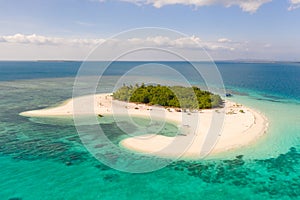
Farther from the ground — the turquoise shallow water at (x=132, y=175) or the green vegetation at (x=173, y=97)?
the green vegetation at (x=173, y=97)

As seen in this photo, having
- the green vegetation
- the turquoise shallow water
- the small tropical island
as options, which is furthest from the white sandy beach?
the turquoise shallow water

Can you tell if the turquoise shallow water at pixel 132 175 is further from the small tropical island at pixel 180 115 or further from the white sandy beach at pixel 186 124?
the small tropical island at pixel 180 115

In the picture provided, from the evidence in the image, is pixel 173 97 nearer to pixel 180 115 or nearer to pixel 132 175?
pixel 180 115

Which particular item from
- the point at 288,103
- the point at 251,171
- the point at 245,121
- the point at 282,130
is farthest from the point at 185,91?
the point at 251,171

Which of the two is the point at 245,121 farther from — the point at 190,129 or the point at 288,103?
the point at 288,103

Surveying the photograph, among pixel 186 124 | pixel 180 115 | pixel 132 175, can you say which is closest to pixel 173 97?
pixel 180 115

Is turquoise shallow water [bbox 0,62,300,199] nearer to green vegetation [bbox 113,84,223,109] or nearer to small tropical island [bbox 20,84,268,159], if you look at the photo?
small tropical island [bbox 20,84,268,159]

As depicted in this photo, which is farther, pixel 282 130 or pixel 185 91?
pixel 185 91

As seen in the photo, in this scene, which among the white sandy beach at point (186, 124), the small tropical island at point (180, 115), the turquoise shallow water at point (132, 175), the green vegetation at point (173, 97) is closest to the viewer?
the turquoise shallow water at point (132, 175)

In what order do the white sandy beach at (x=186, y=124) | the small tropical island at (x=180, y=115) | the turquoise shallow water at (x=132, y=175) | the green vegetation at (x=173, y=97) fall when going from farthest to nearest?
the green vegetation at (x=173, y=97), the small tropical island at (x=180, y=115), the white sandy beach at (x=186, y=124), the turquoise shallow water at (x=132, y=175)

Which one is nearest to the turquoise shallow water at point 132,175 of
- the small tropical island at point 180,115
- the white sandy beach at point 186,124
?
the white sandy beach at point 186,124
